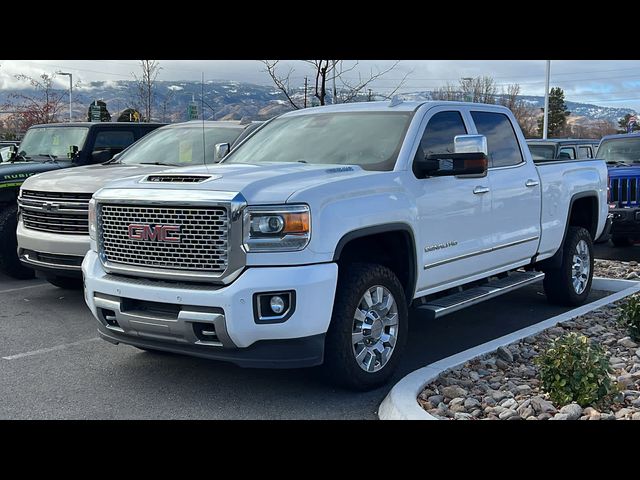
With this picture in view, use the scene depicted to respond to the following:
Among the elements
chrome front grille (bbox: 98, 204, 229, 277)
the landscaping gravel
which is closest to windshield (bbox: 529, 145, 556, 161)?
the landscaping gravel

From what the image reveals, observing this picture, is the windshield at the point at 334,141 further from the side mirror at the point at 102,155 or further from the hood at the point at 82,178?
the side mirror at the point at 102,155

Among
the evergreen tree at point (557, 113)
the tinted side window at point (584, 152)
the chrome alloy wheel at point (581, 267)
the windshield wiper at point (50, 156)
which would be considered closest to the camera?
the chrome alloy wheel at point (581, 267)

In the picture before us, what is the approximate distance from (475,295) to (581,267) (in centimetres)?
238

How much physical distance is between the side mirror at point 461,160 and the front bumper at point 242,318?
1380 millimetres

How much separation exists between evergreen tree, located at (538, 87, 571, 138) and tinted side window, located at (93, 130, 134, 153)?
140 ft

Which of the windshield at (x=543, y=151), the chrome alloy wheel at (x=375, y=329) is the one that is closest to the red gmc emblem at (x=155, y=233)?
the chrome alloy wheel at (x=375, y=329)

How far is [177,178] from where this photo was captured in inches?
202

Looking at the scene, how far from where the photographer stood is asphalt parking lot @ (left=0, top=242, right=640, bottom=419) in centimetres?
484

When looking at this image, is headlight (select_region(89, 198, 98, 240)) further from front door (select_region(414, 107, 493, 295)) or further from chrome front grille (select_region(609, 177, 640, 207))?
chrome front grille (select_region(609, 177, 640, 207))

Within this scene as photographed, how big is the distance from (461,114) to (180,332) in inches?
128

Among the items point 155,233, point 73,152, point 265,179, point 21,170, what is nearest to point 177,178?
point 155,233

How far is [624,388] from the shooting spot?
15.9 ft

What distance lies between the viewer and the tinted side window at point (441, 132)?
5.95 metres
